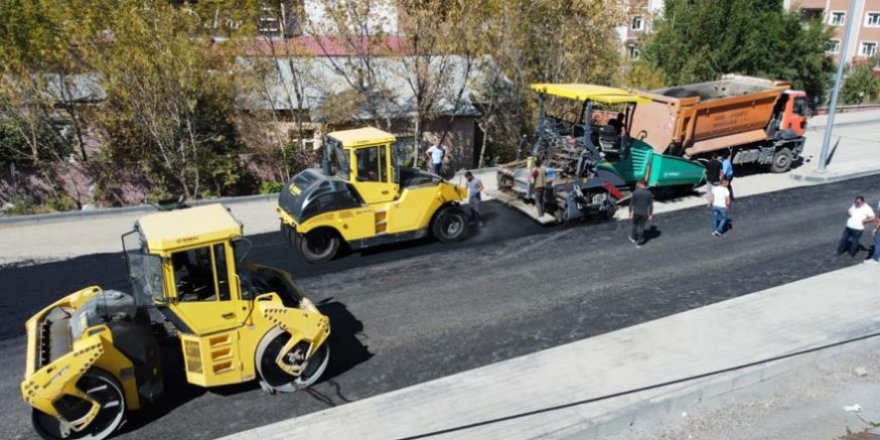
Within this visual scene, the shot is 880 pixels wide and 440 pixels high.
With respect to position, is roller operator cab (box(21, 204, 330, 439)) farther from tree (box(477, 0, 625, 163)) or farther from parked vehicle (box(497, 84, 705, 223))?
tree (box(477, 0, 625, 163))

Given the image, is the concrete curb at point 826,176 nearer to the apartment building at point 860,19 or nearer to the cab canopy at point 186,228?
the cab canopy at point 186,228

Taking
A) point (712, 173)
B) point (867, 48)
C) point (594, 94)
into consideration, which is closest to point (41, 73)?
point (594, 94)

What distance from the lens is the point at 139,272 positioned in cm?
833

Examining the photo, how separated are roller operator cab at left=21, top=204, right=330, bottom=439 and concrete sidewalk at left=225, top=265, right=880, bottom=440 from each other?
938 mm

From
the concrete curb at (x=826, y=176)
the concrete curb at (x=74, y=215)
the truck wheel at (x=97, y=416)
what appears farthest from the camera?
the concrete curb at (x=826, y=176)

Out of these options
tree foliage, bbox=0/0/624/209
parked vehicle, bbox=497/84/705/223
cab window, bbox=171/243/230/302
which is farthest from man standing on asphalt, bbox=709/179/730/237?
cab window, bbox=171/243/230/302

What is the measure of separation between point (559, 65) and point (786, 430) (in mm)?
14900

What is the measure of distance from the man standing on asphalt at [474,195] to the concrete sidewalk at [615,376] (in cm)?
559

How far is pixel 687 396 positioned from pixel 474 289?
4.47 meters

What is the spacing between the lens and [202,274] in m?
8.45

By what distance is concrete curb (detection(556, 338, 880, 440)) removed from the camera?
7.91m

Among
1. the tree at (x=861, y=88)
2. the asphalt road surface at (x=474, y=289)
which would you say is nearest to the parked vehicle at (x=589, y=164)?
the asphalt road surface at (x=474, y=289)

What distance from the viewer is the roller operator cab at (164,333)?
304 inches

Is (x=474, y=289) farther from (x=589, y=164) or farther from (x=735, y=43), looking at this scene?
(x=735, y=43)
